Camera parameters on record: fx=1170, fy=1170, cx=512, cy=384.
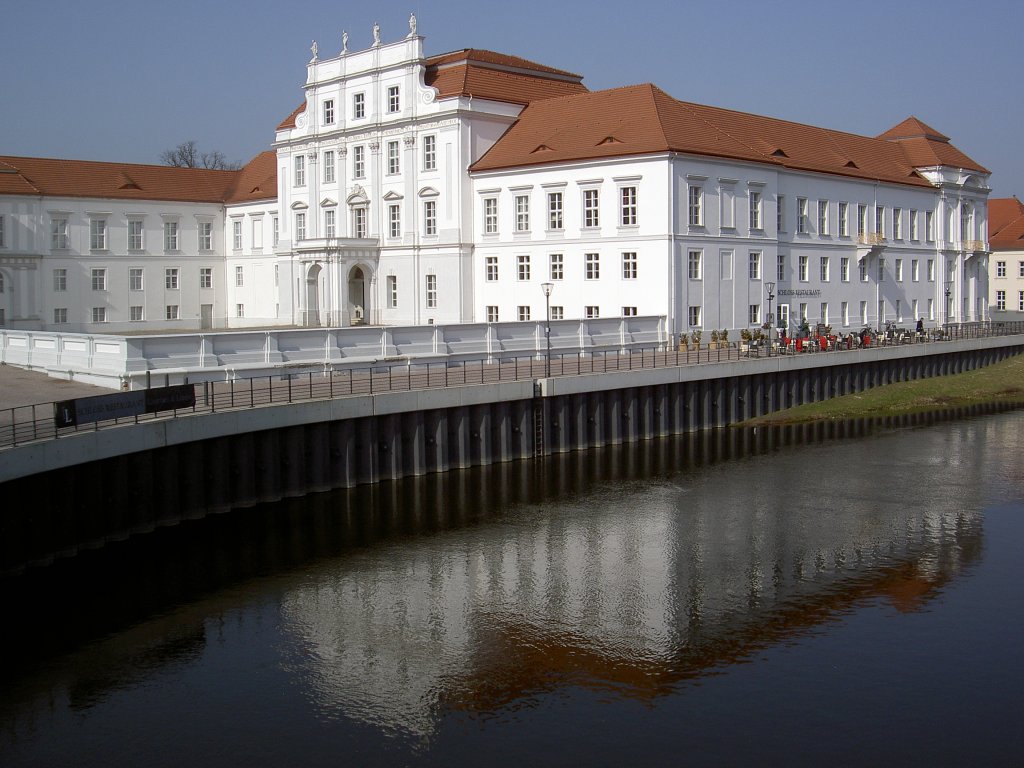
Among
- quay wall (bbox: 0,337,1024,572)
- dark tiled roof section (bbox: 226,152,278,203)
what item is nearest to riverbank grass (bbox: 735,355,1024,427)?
quay wall (bbox: 0,337,1024,572)

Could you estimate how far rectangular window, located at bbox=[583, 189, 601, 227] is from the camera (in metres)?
61.3

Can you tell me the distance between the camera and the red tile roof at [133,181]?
3191 inches

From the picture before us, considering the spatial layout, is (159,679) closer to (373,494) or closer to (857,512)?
(373,494)

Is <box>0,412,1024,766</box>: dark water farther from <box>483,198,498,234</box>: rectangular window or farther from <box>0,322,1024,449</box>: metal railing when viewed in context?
<box>483,198,498,234</box>: rectangular window

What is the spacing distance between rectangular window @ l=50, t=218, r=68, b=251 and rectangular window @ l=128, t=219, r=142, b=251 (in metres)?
4.72

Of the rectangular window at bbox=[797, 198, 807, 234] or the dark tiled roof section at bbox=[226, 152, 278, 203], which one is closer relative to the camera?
→ the rectangular window at bbox=[797, 198, 807, 234]

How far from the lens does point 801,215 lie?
228 ft

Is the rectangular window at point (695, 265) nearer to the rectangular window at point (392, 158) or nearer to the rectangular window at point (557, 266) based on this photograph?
the rectangular window at point (557, 266)

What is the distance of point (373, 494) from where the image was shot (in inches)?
1357

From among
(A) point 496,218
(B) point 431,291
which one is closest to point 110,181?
(B) point 431,291

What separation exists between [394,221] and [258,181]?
70.9ft

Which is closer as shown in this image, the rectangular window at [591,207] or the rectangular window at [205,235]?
the rectangular window at [591,207]

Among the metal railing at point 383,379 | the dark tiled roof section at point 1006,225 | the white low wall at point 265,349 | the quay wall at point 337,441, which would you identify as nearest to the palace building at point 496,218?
the metal railing at point 383,379

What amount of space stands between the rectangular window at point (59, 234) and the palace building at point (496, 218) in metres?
0.16
